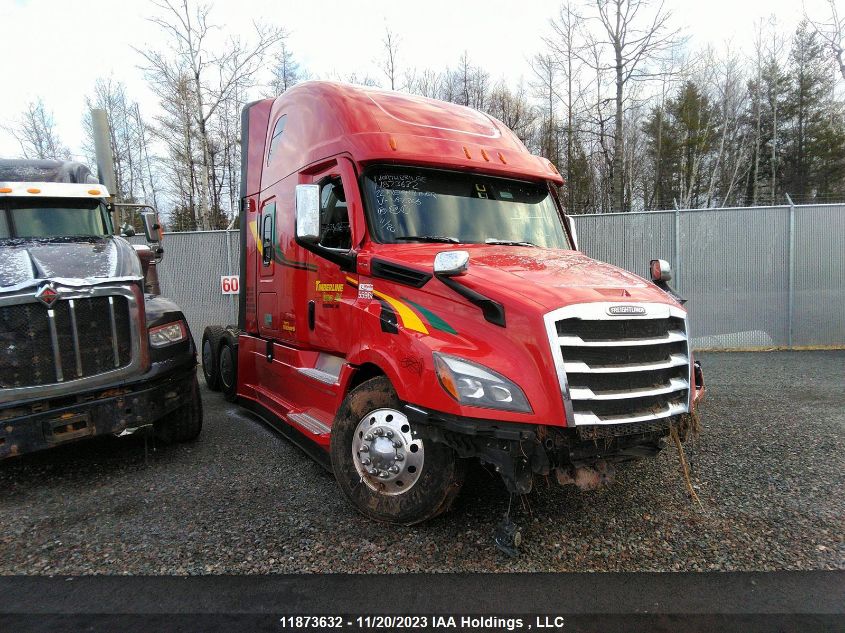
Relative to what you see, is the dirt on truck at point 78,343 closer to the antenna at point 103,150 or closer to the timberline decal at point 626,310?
the timberline decal at point 626,310

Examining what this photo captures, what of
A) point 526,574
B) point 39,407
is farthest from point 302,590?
point 39,407

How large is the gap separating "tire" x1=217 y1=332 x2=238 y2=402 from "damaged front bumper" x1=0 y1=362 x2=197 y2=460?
2150 mm

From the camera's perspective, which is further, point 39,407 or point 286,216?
point 286,216

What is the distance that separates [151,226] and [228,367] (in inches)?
83.3

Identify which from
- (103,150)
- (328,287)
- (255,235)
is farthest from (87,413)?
(103,150)

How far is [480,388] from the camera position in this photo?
2869 millimetres

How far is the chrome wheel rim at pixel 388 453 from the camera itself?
3.25m

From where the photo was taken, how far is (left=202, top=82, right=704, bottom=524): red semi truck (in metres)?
2.87

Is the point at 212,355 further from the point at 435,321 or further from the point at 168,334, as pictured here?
the point at 435,321

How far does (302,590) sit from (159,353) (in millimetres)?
2840

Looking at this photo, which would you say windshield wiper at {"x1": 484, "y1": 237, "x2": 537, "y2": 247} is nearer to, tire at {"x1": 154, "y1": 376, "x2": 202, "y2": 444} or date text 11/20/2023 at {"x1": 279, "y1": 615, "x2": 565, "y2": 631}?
date text 11/20/2023 at {"x1": 279, "y1": 615, "x2": 565, "y2": 631}

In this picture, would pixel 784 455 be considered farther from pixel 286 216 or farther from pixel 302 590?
pixel 286 216

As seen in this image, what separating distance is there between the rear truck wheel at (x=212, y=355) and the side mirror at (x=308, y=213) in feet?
13.9

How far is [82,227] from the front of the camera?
5.65 m
